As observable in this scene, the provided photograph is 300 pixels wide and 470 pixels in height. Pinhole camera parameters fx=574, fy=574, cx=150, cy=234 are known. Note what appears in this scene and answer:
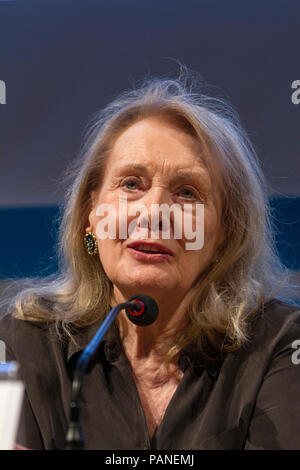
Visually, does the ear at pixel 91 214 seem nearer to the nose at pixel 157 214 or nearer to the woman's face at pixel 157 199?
the woman's face at pixel 157 199

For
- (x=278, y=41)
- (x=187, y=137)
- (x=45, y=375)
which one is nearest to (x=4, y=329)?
(x=45, y=375)

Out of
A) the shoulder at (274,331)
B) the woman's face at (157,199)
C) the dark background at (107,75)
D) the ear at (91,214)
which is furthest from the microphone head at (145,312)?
the dark background at (107,75)

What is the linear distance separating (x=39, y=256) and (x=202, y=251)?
626 mm

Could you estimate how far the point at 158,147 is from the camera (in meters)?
1.38

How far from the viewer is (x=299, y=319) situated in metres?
1.38

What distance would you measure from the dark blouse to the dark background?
423mm

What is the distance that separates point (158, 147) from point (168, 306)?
0.39m

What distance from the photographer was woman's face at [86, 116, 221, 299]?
51.6 inches

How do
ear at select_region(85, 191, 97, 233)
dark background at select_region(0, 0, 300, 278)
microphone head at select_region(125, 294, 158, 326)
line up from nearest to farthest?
microphone head at select_region(125, 294, 158, 326) → ear at select_region(85, 191, 97, 233) → dark background at select_region(0, 0, 300, 278)

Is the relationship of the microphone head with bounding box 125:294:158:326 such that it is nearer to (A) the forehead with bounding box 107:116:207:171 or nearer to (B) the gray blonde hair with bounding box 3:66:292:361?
(B) the gray blonde hair with bounding box 3:66:292:361

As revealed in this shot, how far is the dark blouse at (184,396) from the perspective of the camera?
1204 mm

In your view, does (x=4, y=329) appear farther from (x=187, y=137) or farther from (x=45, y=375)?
(x=187, y=137)

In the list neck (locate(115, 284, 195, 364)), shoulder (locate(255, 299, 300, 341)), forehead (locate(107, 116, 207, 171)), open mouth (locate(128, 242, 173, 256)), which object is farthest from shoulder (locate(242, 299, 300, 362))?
forehead (locate(107, 116, 207, 171))

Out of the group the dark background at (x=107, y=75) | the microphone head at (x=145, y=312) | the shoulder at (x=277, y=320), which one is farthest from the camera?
the dark background at (x=107, y=75)
